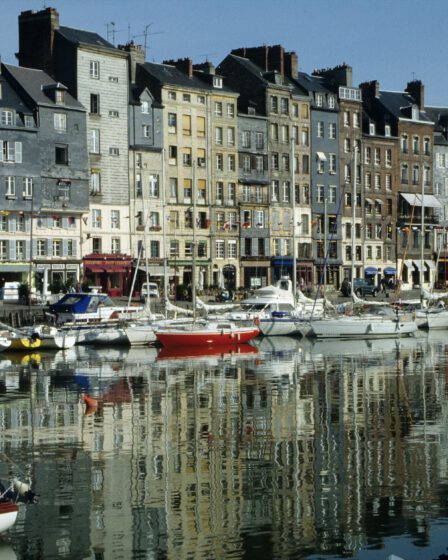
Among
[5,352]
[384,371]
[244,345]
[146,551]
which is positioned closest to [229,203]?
[244,345]

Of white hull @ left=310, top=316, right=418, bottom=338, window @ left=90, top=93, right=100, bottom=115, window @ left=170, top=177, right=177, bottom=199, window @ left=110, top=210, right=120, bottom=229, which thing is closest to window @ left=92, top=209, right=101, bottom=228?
window @ left=110, top=210, right=120, bottom=229

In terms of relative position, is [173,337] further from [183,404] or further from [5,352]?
[183,404]

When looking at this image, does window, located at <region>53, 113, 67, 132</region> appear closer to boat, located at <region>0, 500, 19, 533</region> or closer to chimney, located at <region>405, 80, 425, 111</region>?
chimney, located at <region>405, 80, 425, 111</region>

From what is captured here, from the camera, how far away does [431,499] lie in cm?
2520

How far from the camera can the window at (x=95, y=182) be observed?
86.4 meters

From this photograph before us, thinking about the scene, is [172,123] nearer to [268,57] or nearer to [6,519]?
[268,57]

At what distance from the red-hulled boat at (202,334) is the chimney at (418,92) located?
5807cm

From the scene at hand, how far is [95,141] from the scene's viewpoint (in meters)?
86.8

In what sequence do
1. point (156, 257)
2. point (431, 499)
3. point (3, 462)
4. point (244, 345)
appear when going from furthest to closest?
point (156, 257)
point (244, 345)
point (3, 462)
point (431, 499)

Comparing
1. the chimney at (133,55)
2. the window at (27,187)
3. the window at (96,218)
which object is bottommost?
the window at (96,218)

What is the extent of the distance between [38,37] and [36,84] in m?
4.67

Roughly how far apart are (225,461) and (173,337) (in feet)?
110

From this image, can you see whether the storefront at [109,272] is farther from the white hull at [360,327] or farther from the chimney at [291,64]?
the chimney at [291,64]

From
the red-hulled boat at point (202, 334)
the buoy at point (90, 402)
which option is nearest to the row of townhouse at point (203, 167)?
the red-hulled boat at point (202, 334)
